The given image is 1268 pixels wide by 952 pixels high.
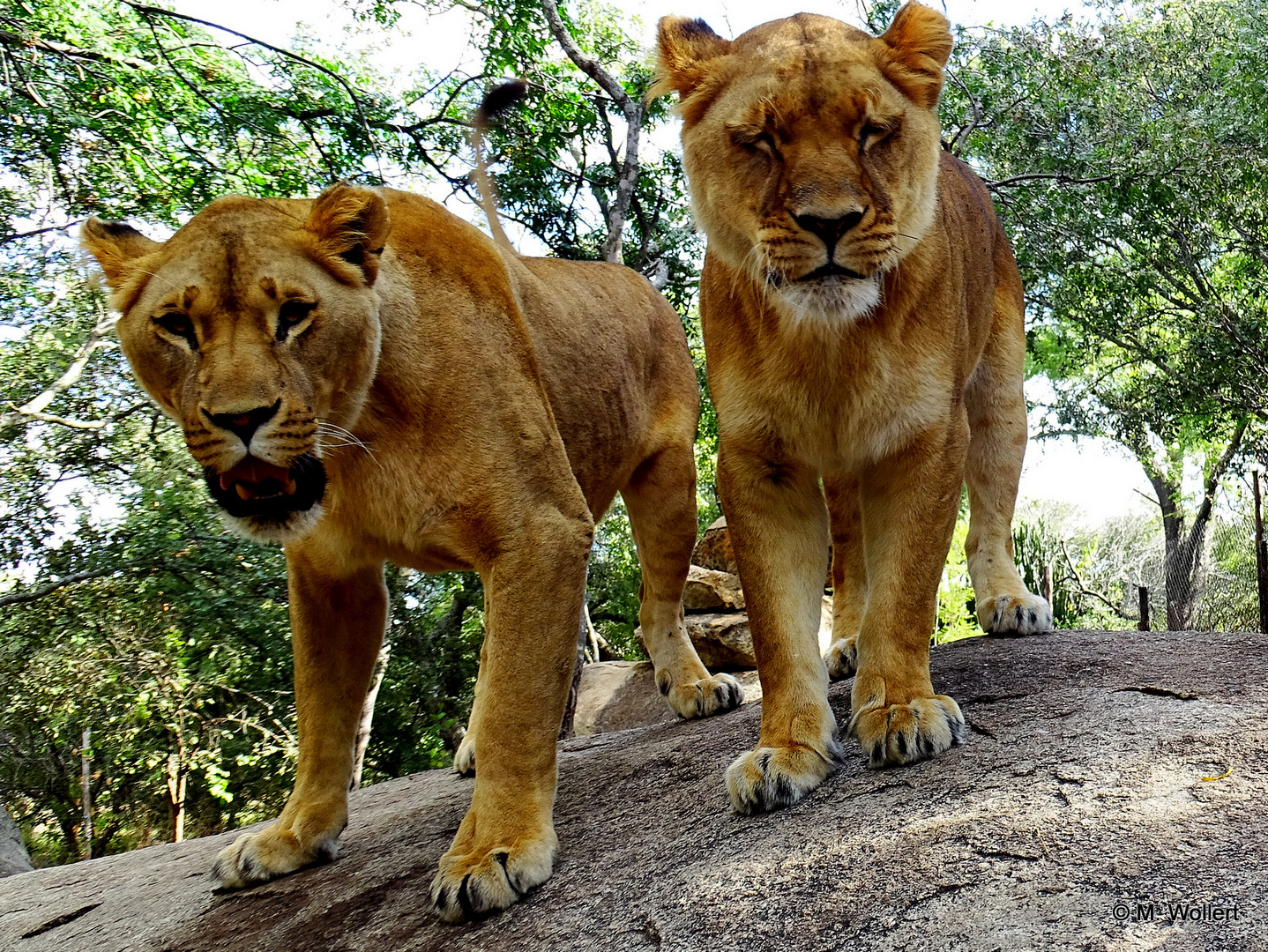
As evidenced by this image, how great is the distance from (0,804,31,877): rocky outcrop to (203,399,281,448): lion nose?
5.67 metres

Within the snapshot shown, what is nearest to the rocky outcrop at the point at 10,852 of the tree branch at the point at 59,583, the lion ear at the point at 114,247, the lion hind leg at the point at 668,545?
the tree branch at the point at 59,583

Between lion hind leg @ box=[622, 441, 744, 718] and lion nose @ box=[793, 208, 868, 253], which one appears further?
lion hind leg @ box=[622, 441, 744, 718]

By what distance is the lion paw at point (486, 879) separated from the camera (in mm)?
2674

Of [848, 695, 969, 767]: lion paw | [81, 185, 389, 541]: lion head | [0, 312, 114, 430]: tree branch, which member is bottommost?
[848, 695, 969, 767]: lion paw

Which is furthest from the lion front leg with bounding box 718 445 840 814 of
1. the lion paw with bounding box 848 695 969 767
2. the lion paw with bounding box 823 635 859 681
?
the lion paw with bounding box 823 635 859 681

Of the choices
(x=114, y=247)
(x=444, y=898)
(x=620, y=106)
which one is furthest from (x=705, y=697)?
(x=620, y=106)

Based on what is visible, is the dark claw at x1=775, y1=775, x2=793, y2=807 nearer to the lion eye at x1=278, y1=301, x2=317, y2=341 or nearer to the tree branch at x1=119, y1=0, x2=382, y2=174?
the lion eye at x1=278, y1=301, x2=317, y2=341

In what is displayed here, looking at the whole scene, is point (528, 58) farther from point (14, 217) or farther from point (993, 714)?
point (993, 714)

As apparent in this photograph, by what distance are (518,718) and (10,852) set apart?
20.4ft

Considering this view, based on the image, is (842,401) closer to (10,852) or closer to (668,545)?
(668,545)

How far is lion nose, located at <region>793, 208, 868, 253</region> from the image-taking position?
2.81 metres

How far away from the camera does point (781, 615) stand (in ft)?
10.3

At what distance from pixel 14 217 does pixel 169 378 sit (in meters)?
9.52

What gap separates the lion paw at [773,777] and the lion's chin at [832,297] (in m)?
1.16
